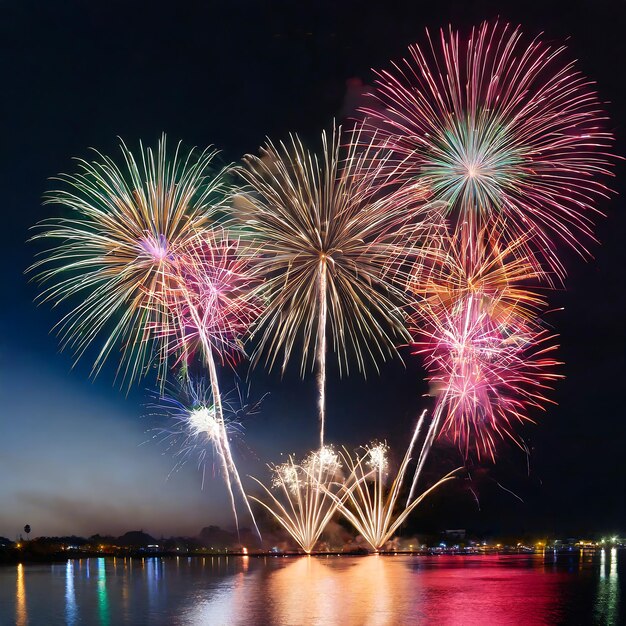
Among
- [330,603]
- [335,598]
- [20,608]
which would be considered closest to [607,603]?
[335,598]

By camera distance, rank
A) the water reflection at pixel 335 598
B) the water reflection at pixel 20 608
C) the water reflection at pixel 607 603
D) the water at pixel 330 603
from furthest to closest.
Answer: the water reflection at pixel 20 608 → the water reflection at pixel 607 603 → the water at pixel 330 603 → the water reflection at pixel 335 598

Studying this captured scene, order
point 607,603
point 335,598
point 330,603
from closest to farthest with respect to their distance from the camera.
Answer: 1. point 330,603
2. point 607,603
3. point 335,598

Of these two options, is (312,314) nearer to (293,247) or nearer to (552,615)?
(293,247)

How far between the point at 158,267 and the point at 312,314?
6.20 m

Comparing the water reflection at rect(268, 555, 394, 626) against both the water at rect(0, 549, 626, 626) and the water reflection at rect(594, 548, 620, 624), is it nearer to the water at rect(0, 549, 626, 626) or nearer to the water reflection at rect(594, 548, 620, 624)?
the water at rect(0, 549, 626, 626)

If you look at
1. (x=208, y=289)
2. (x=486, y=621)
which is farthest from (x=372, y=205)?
(x=486, y=621)

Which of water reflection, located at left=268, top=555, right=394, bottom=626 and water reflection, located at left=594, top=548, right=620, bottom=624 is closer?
water reflection, located at left=268, top=555, right=394, bottom=626

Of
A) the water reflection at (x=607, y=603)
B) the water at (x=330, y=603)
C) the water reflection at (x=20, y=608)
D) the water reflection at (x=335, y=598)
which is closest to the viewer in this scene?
the water reflection at (x=335, y=598)

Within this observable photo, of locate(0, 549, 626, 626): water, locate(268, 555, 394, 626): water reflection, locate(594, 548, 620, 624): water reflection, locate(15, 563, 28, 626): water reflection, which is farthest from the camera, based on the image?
locate(15, 563, 28, 626): water reflection

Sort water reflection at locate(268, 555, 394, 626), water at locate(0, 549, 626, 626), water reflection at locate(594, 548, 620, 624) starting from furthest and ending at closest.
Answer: water reflection at locate(594, 548, 620, 624) → water at locate(0, 549, 626, 626) → water reflection at locate(268, 555, 394, 626)

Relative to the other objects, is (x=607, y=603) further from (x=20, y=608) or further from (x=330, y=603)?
(x=20, y=608)

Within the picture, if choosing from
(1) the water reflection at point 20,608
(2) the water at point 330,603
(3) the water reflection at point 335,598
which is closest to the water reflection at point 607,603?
(2) the water at point 330,603

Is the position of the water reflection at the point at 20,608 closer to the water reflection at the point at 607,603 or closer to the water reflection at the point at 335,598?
the water reflection at the point at 335,598

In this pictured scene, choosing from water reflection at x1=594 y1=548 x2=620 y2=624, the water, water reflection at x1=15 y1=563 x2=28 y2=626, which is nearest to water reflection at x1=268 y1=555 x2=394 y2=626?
the water
